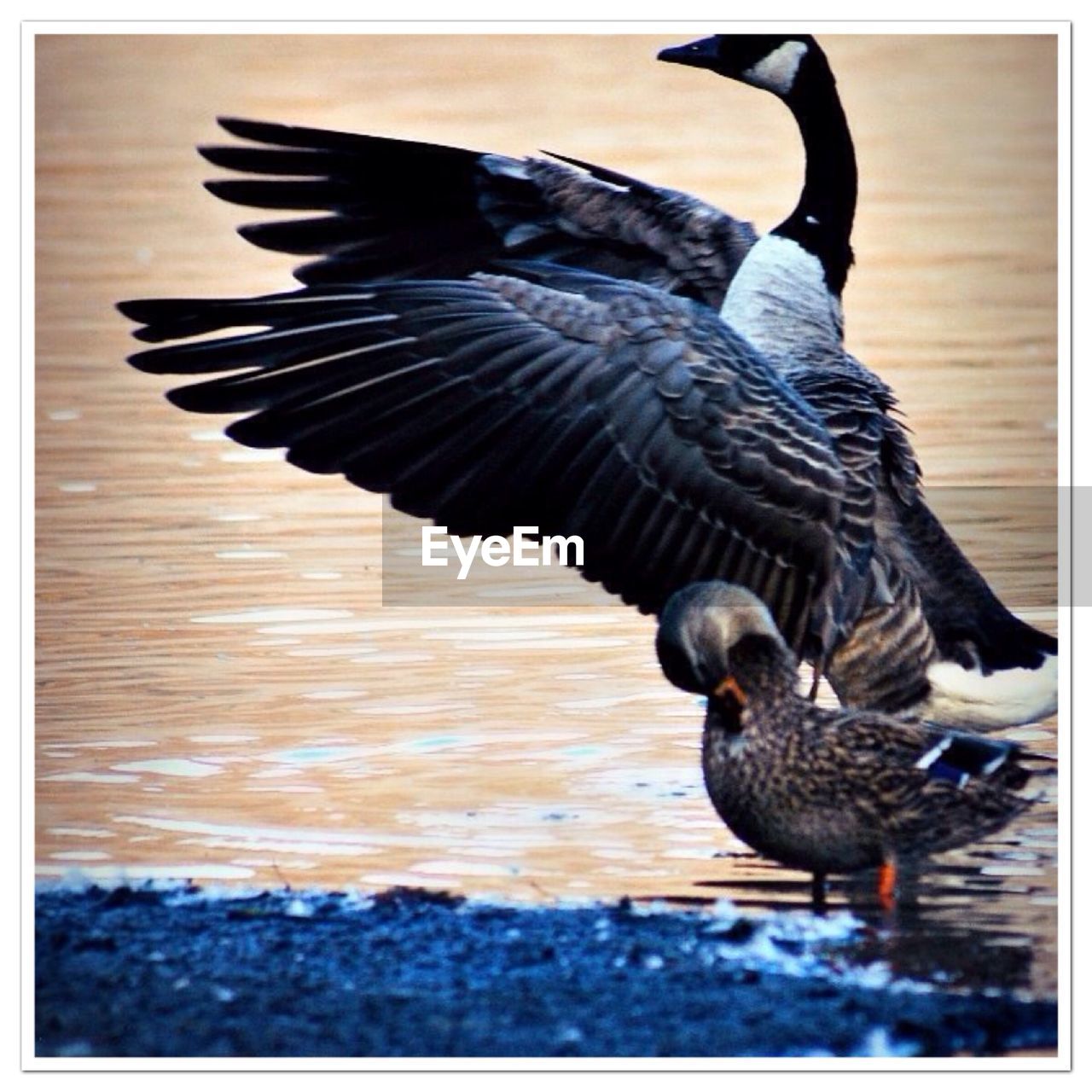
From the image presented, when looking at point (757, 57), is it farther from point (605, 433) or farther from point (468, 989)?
point (468, 989)

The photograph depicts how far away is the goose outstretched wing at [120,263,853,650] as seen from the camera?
5.17 m

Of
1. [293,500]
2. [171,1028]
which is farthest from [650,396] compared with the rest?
[293,500]

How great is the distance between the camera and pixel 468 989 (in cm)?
426

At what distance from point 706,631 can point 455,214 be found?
7.39 feet

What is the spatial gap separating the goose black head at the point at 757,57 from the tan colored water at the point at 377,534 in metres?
0.51

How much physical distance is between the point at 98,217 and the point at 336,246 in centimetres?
405

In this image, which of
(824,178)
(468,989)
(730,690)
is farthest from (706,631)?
(824,178)

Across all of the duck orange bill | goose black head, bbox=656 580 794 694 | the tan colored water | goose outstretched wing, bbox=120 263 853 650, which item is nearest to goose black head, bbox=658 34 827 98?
the tan colored water

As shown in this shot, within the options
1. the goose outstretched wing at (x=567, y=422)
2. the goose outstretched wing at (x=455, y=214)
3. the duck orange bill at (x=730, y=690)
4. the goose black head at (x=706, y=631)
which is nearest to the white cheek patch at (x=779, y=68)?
the goose outstretched wing at (x=455, y=214)

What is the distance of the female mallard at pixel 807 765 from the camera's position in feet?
15.3

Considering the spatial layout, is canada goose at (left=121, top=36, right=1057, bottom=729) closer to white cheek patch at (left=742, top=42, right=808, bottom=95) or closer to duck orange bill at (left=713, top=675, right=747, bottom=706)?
duck orange bill at (left=713, top=675, right=747, bottom=706)

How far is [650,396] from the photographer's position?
5.19 meters

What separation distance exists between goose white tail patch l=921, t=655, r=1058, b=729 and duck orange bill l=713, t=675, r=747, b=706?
1.07 metres
